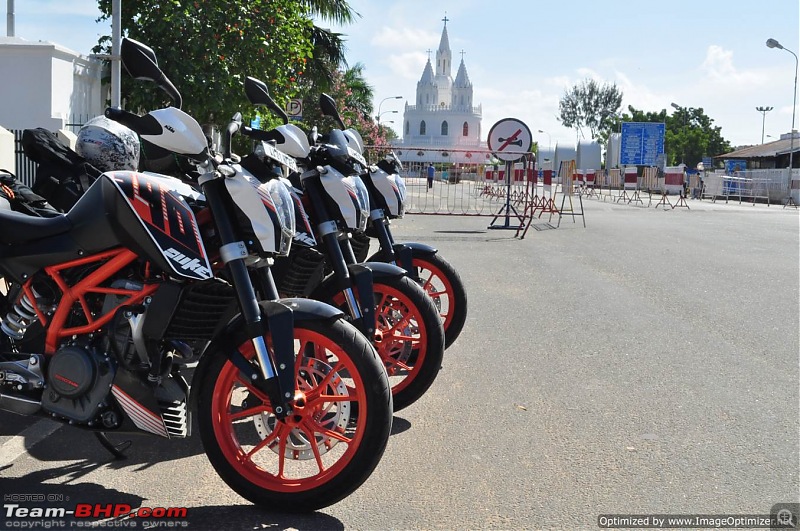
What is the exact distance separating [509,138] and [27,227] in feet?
48.3

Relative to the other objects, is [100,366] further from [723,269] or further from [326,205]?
[723,269]

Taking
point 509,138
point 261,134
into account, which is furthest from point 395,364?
point 509,138

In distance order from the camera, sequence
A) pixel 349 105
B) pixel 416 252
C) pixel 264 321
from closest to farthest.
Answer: pixel 264 321, pixel 416 252, pixel 349 105

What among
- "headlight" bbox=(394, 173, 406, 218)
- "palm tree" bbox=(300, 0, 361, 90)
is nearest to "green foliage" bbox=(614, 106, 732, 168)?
"palm tree" bbox=(300, 0, 361, 90)

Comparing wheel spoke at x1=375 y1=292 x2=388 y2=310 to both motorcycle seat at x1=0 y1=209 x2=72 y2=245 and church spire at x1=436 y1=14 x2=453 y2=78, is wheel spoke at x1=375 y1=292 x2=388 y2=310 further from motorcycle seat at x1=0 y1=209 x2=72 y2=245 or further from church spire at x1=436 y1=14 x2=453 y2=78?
church spire at x1=436 y1=14 x2=453 y2=78

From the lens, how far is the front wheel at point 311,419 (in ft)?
10.9

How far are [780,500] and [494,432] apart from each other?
139cm

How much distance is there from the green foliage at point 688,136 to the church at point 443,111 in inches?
2878

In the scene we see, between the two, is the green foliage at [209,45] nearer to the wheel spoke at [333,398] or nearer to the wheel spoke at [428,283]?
the wheel spoke at [428,283]

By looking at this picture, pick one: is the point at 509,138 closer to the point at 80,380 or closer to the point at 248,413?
the point at 248,413

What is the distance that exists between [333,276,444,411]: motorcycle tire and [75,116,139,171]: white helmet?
1287 mm

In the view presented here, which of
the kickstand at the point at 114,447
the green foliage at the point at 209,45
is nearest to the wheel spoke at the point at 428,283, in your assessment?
the kickstand at the point at 114,447

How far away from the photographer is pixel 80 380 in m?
3.46

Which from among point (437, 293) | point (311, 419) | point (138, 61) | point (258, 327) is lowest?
point (311, 419)
